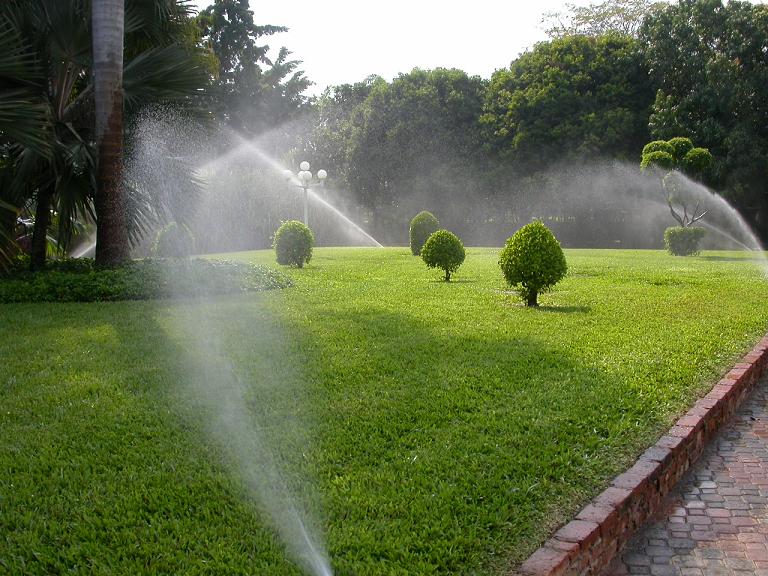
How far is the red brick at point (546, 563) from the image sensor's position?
94.1 inches

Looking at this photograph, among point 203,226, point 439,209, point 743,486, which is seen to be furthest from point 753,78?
point 743,486

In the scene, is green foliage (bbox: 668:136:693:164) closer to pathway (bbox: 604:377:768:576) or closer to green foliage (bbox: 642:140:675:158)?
green foliage (bbox: 642:140:675:158)

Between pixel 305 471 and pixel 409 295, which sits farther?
pixel 409 295

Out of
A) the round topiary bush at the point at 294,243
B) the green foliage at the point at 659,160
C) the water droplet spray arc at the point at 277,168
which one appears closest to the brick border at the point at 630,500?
the round topiary bush at the point at 294,243

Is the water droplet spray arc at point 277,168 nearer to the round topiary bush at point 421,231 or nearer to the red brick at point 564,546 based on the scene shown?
the round topiary bush at point 421,231

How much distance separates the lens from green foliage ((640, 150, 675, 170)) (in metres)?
19.2

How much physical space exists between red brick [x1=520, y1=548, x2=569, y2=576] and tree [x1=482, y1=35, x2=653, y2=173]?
28.2 meters

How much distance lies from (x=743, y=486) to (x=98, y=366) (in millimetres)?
4077

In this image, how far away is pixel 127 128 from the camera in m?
10.7

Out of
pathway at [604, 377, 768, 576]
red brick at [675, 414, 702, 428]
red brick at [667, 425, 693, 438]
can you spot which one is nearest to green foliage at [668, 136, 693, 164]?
pathway at [604, 377, 768, 576]

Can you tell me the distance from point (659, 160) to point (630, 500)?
17.9 meters

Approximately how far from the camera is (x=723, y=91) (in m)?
26.4

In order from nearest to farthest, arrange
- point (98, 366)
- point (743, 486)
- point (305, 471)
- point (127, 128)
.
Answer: point (305, 471)
point (743, 486)
point (98, 366)
point (127, 128)

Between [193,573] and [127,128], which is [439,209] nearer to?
[127,128]
